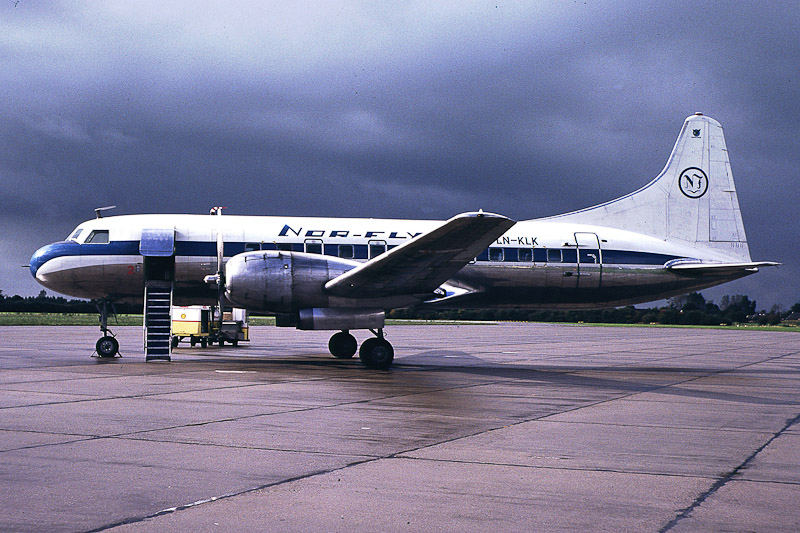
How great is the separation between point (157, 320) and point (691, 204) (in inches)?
714

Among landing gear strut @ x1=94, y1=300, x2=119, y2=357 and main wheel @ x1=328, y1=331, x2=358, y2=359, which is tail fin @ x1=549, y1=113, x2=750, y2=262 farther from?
landing gear strut @ x1=94, y1=300, x2=119, y2=357

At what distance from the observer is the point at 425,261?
20.0m

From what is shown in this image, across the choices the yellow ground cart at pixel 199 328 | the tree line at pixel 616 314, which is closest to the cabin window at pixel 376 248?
the yellow ground cart at pixel 199 328

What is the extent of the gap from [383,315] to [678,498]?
14867mm

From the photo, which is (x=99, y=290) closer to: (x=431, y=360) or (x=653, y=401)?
(x=431, y=360)

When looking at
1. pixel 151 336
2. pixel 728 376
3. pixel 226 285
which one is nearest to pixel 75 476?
pixel 226 285

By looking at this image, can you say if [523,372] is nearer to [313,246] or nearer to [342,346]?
[342,346]

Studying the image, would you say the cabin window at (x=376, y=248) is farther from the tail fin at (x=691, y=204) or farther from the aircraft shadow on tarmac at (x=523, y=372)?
the tail fin at (x=691, y=204)

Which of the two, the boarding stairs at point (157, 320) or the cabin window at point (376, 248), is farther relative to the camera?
the cabin window at point (376, 248)

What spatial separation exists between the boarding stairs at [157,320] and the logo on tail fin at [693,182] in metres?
17.5

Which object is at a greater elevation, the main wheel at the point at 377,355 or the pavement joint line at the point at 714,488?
the main wheel at the point at 377,355

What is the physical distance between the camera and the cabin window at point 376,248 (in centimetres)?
2358

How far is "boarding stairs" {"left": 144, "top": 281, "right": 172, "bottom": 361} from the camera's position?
2233 cm

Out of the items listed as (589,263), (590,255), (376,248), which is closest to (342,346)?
(376,248)
